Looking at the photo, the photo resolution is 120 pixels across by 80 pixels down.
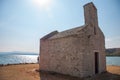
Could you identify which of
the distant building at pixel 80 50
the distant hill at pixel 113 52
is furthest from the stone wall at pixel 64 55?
the distant hill at pixel 113 52

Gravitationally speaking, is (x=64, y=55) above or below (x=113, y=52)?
above

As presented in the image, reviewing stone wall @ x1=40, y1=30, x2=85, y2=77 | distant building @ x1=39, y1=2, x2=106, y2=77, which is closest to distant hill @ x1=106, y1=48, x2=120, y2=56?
distant building @ x1=39, y1=2, x2=106, y2=77

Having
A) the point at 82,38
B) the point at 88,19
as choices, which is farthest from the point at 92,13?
the point at 82,38

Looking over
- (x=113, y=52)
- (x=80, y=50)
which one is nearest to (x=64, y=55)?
(x=80, y=50)

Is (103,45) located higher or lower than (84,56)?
higher

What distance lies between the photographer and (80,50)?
1289 cm

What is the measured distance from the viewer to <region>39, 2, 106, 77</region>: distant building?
42.6 ft

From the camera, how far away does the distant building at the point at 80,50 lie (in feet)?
42.6

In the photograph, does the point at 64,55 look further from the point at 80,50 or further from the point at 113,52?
the point at 113,52

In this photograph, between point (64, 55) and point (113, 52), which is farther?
point (113, 52)

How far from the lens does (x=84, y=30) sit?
13633mm

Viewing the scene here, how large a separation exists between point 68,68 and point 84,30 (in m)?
4.97

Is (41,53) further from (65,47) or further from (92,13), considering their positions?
(92,13)

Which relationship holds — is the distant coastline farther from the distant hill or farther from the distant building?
the distant building
